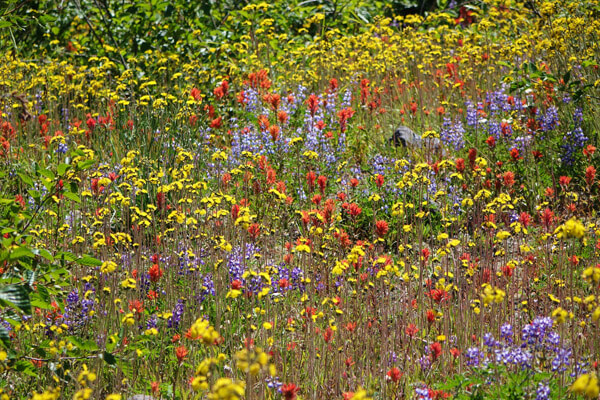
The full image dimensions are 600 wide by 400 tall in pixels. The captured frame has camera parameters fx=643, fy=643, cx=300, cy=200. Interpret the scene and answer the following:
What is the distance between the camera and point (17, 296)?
6.93ft

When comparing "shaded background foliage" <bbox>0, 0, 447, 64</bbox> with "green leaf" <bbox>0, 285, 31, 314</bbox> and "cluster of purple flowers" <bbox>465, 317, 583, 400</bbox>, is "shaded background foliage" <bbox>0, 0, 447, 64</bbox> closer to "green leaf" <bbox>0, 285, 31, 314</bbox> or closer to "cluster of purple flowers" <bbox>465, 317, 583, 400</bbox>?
"green leaf" <bbox>0, 285, 31, 314</bbox>

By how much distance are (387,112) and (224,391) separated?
17.7 feet

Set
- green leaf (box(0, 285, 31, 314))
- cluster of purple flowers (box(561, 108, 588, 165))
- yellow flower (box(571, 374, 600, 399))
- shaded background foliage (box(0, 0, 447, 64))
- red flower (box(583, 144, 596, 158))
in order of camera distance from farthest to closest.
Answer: shaded background foliage (box(0, 0, 447, 64)) → cluster of purple flowers (box(561, 108, 588, 165)) → red flower (box(583, 144, 596, 158)) → green leaf (box(0, 285, 31, 314)) → yellow flower (box(571, 374, 600, 399))

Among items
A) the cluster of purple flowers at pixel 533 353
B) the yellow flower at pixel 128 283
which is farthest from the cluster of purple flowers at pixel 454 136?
the yellow flower at pixel 128 283

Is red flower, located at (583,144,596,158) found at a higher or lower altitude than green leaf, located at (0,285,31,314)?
lower

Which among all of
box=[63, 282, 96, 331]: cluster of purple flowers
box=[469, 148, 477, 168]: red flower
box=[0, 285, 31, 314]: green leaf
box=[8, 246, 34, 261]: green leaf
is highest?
box=[8, 246, 34, 261]: green leaf

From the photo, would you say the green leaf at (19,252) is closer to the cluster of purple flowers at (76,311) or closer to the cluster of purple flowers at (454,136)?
the cluster of purple flowers at (76,311)

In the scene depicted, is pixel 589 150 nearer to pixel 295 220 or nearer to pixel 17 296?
pixel 295 220

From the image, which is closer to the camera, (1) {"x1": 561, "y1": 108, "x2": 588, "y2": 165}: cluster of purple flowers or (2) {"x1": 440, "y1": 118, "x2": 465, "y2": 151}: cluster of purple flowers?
(1) {"x1": 561, "y1": 108, "x2": 588, "y2": 165}: cluster of purple flowers

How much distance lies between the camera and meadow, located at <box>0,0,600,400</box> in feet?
8.83

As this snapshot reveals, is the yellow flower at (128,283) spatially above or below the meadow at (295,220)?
above

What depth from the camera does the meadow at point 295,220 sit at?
2.69m

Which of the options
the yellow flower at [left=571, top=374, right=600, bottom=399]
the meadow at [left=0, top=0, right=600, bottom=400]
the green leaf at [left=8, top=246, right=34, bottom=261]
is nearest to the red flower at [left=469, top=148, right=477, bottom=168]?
the meadow at [left=0, top=0, right=600, bottom=400]

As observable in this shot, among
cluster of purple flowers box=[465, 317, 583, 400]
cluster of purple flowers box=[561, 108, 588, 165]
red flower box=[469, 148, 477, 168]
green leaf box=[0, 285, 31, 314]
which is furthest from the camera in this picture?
cluster of purple flowers box=[561, 108, 588, 165]
